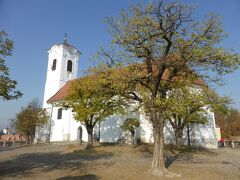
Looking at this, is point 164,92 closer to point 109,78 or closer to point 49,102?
point 109,78

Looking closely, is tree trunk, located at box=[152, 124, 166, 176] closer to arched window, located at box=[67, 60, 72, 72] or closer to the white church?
the white church

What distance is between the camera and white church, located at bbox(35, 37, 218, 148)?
2869 centimetres

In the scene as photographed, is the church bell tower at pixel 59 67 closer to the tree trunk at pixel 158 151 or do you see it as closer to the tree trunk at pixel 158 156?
the tree trunk at pixel 158 151

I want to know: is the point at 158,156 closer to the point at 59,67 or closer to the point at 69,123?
the point at 69,123

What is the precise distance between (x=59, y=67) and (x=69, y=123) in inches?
441

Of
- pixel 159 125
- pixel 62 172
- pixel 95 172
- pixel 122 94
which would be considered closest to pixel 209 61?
pixel 159 125

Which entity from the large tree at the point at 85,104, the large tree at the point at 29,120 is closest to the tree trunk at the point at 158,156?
the large tree at the point at 85,104

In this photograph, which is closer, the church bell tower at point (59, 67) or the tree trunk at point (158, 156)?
the tree trunk at point (158, 156)

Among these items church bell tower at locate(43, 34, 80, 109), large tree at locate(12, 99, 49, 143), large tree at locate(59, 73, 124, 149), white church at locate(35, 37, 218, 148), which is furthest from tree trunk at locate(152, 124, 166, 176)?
church bell tower at locate(43, 34, 80, 109)

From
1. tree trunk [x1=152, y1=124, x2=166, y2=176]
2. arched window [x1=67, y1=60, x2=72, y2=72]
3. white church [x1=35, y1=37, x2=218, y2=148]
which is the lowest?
tree trunk [x1=152, y1=124, x2=166, y2=176]

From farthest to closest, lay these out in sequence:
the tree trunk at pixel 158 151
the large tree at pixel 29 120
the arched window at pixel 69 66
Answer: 1. the arched window at pixel 69 66
2. the large tree at pixel 29 120
3. the tree trunk at pixel 158 151

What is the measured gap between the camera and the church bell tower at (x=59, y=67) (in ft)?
135

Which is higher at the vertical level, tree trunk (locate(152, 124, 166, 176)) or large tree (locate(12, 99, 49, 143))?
large tree (locate(12, 99, 49, 143))

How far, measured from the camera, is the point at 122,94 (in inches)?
504
